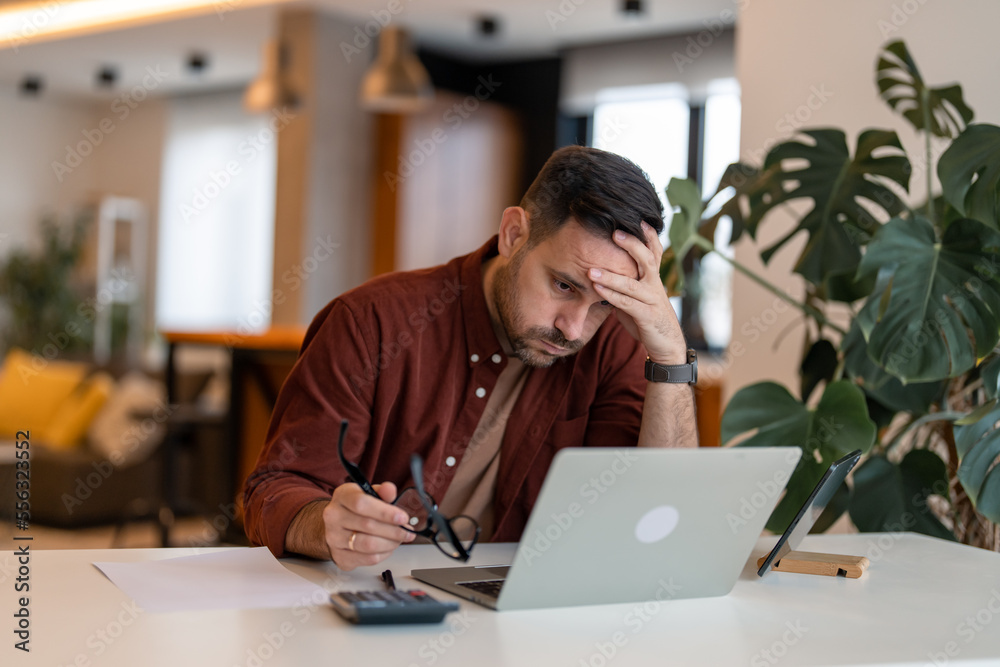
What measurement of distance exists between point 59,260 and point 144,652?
8281mm

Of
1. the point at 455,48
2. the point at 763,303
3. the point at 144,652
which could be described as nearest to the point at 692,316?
the point at 455,48

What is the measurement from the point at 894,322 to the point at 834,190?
1.34 ft

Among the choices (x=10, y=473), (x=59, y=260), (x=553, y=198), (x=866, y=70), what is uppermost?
(x=866, y=70)

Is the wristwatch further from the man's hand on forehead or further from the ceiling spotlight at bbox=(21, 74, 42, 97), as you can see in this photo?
the ceiling spotlight at bbox=(21, 74, 42, 97)

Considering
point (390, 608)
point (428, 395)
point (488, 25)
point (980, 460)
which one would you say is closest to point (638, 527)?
point (390, 608)

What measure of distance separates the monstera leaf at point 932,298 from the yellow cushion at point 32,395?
16.0ft

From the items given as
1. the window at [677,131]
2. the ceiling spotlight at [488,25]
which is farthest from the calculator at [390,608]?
the ceiling spotlight at [488,25]

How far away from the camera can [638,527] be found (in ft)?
3.75

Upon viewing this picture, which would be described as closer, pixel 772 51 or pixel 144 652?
pixel 144 652

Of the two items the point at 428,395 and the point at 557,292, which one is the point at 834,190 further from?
the point at 428,395

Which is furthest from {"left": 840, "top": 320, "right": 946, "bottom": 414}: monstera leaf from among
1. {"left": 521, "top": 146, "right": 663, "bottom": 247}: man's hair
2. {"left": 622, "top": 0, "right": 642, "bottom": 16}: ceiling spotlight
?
{"left": 622, "top": 0, "right": 642, "bottom": 16}: ceiling spotlight

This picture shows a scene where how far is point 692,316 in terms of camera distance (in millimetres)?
6457

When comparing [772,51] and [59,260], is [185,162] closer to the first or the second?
[59,260]

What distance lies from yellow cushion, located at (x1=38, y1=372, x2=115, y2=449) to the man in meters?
4.12
